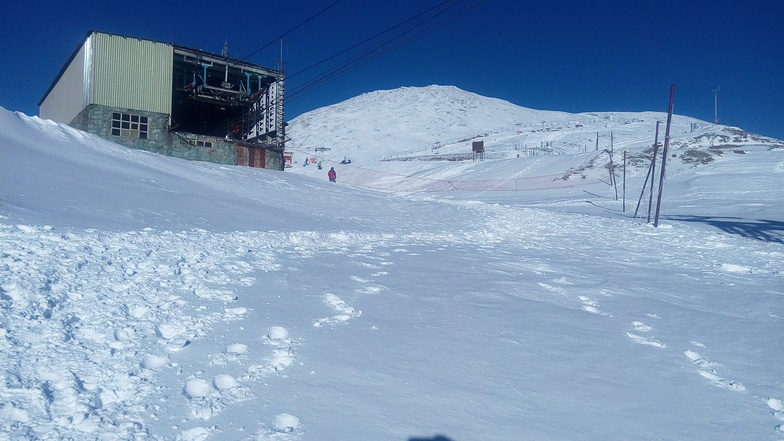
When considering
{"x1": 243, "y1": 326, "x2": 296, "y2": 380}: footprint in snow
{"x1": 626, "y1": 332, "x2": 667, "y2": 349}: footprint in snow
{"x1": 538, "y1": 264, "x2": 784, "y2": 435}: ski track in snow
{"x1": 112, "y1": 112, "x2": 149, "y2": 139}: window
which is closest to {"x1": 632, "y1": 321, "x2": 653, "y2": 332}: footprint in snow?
{"x1": 538, "y1": 264, "x2": 784, "y2": 435}: ski track in snow

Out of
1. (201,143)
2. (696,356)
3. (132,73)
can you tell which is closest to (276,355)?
(696,356)

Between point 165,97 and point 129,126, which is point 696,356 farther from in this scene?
point 165,97

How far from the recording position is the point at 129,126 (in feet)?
90.2

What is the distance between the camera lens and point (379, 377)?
4555 mm

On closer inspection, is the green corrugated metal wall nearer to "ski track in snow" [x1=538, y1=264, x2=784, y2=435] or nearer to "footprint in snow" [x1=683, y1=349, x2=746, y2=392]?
"ski track in snow" [x1=538, y1=264, x2=784, y2=435]

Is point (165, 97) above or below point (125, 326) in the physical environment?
above

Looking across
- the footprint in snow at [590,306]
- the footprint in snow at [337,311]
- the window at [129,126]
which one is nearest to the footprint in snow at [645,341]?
the footprint in snow at [590,306]

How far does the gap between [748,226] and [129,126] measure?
26.8 meters

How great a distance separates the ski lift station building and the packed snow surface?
46.4 feet

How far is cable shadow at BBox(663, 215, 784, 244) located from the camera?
1515cm

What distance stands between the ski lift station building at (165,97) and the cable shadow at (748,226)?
74.9ft

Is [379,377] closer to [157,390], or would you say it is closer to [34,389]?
[157,390]

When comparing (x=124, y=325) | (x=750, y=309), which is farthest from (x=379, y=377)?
(x=750, y=309)

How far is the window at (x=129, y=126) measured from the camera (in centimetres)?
2709
